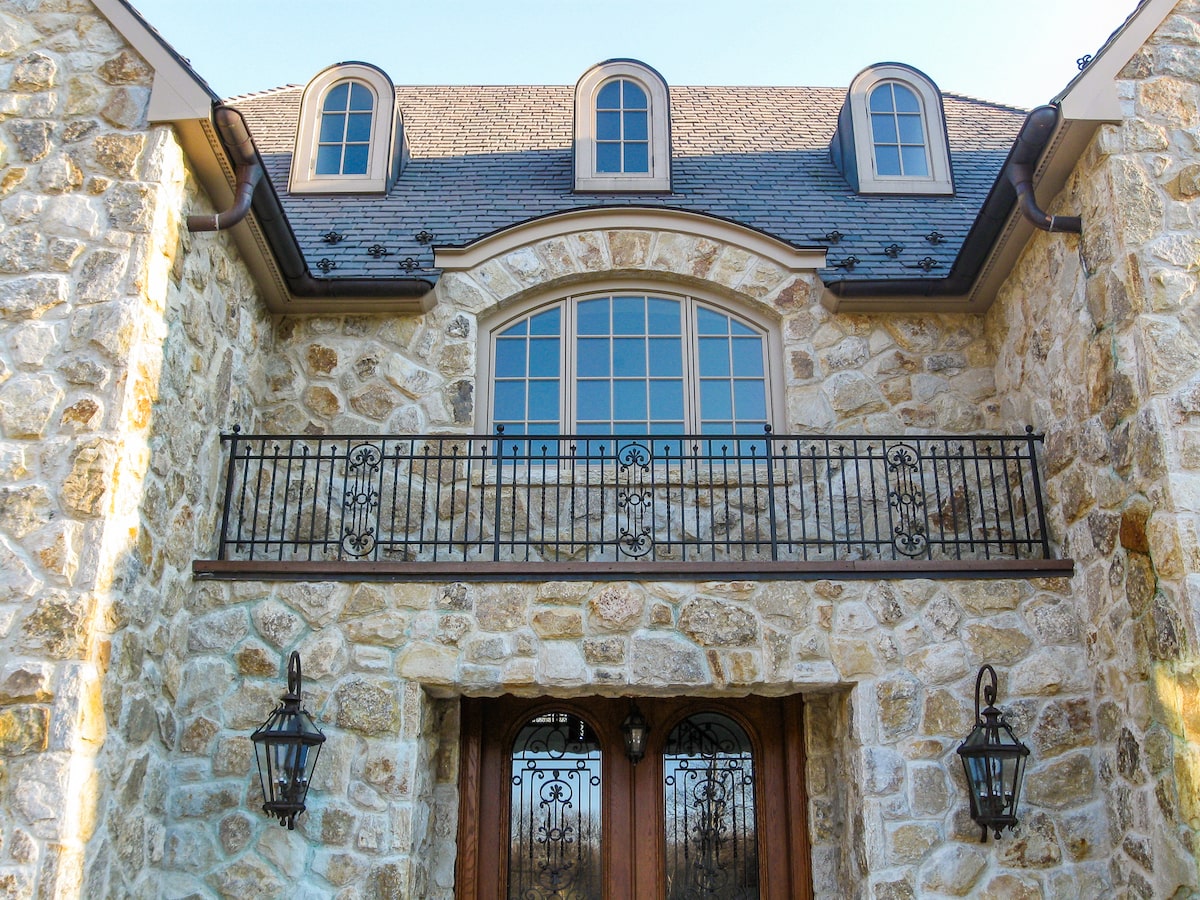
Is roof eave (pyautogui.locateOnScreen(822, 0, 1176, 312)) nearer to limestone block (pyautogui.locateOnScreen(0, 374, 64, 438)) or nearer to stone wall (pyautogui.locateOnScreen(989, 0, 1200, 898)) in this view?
stone wall (pyautogui.locateOnScreen(989, 0, 1200, 898))

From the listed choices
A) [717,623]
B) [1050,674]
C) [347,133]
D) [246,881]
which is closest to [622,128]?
[347,133]

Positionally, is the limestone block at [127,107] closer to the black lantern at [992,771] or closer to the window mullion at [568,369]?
the window mullion at [568,369]

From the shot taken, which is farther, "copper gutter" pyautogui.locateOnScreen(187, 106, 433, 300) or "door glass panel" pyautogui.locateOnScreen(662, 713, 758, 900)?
"door glass panel" pyautogui.locateOnScreen(662, 713, 758, 900)

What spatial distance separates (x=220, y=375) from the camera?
23.3 ft

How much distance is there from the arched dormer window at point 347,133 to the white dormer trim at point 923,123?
4376 millimetres

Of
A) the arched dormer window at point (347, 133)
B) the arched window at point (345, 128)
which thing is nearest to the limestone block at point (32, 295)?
the arched dormer window at point (347, 133)

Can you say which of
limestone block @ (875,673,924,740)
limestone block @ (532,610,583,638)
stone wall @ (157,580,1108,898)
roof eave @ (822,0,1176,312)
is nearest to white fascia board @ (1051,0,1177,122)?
roof eave @ (822,0,1176,312)

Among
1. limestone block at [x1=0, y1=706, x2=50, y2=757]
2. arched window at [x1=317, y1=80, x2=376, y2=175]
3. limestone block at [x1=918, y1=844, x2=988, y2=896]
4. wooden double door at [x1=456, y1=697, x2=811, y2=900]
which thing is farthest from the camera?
arched window at [x1=317, y1=80, x2=376, y2=175]

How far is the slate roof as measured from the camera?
8.84 m

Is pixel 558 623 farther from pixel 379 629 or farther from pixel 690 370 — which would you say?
pixel 690 370

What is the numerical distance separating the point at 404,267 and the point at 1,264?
3.02 meters

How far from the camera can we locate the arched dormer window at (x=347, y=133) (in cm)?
989

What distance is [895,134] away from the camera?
10258 millimetres

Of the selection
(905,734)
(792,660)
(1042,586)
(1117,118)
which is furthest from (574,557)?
(1117,118)
